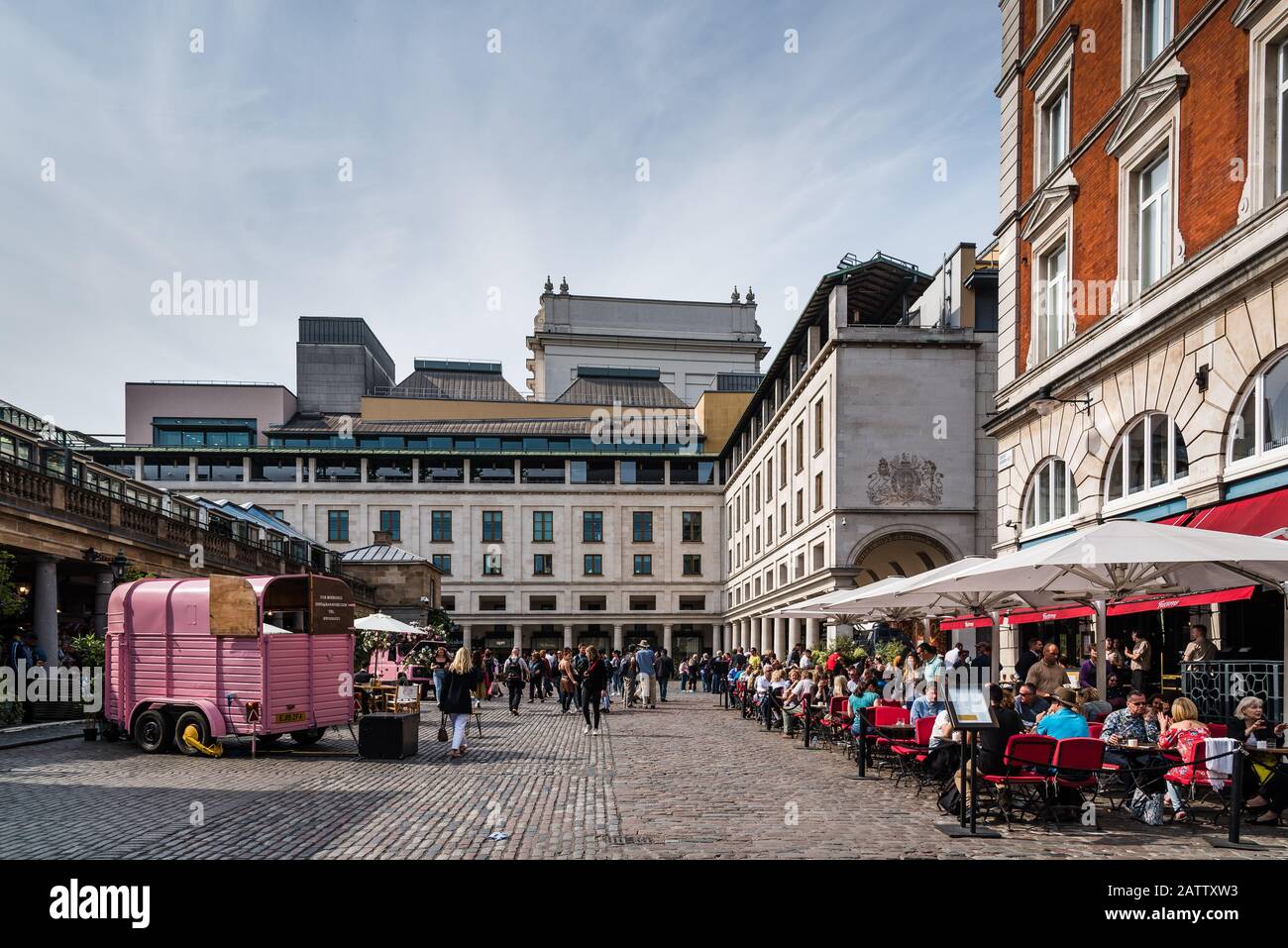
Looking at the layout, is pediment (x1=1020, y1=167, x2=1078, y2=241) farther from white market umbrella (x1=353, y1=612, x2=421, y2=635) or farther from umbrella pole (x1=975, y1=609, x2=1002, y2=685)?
white market umbrella (x1=353, y1=612, x2=421, y2=635)

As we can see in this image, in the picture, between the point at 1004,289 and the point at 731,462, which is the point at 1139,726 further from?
the point at 731,462

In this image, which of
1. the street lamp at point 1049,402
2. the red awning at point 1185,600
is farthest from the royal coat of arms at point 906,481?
the red awning at point 1185,600

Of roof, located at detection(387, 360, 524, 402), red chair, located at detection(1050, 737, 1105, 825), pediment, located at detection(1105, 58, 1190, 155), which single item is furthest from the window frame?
roof, located at detection(387, 360, 524, 402)

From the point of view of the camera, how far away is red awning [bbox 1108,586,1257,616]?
14.5 meters

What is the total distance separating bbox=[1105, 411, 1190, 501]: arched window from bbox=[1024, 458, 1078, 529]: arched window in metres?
1.80

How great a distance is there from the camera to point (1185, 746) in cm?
1144

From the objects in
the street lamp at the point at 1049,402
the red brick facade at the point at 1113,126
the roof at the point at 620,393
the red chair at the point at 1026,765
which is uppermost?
the roof at the point at 620,393

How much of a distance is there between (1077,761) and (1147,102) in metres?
13.5

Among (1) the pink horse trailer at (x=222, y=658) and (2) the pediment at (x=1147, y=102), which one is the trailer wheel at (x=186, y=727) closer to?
(1) the pink horse trailer at (x=222, y=658)

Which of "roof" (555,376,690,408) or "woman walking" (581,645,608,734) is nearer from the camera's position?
"woman walking" (581,645,608,734)

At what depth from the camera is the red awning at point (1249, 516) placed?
1405 centimetres

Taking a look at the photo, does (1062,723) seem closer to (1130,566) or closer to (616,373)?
(1130,566)

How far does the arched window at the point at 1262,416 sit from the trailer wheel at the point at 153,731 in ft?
58.6
